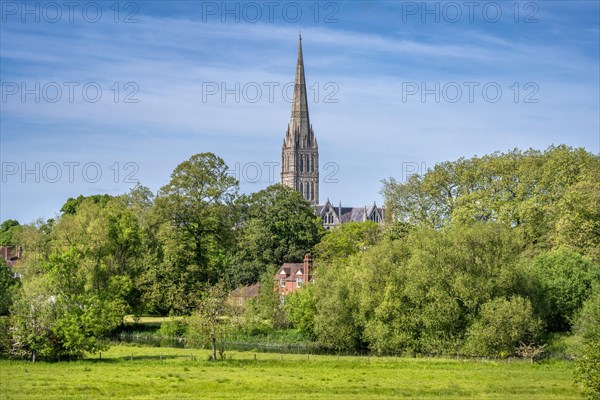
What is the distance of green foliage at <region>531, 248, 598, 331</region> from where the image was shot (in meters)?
66.9

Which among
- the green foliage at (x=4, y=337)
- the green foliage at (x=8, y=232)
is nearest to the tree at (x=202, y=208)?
the green foliage at (x=4, y=337)

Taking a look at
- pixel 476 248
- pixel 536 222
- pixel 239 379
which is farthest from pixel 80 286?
pixel 536 222

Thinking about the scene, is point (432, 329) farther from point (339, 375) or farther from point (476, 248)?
point (339, 375)

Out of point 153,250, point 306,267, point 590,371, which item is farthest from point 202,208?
point 590,371

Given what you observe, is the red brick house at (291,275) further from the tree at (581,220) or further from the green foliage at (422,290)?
the tree at (581,220)

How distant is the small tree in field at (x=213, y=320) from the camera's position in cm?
5912

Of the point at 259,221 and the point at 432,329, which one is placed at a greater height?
the point at 259,221

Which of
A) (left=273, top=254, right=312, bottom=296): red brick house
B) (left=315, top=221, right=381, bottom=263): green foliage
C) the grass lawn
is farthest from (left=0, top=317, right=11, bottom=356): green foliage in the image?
(left=273, top=254, right=312, bottom=296): red brick house

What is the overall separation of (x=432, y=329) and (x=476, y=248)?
24.8 ft

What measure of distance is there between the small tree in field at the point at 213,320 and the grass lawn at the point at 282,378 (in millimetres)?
2209

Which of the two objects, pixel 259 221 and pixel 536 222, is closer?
pixel 536 222

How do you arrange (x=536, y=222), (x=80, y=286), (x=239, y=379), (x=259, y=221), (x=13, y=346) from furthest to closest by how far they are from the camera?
(x=259, y=221) < (x=536, y=222) < (x=80, y=286) < (x=13, y=346) < (x=239, y=379)

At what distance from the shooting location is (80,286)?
60250 mm

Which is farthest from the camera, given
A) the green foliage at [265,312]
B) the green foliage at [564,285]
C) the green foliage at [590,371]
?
the green foliage at [265,312]
